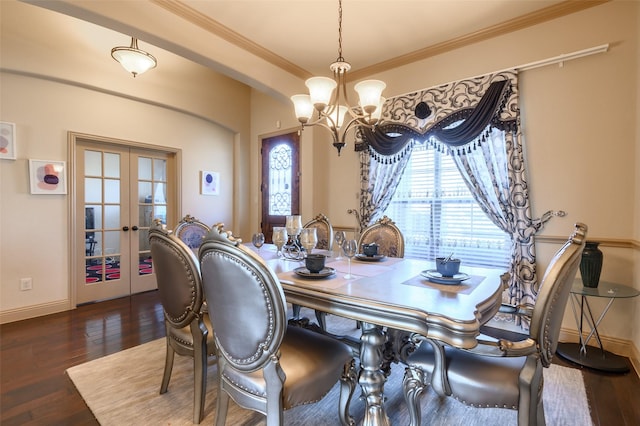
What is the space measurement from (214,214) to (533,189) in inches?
168

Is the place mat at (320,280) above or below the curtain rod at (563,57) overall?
below

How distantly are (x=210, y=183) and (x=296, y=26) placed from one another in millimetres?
2798

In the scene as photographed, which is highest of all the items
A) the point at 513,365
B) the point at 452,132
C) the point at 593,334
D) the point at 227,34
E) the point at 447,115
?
the point at 227,34

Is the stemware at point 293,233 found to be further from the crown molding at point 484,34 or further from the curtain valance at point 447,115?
the crown molding at point 484,34

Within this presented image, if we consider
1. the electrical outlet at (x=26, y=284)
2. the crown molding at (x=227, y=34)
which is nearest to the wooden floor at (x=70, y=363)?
the electrical outlet at (x=26, y=284)

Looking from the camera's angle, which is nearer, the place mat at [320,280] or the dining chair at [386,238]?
the place mat at [320,280]

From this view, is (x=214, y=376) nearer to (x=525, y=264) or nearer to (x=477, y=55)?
(x=525, y=264)

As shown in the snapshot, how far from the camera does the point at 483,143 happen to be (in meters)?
3.03

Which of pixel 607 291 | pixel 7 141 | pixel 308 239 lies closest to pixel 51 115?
pixel 7 141

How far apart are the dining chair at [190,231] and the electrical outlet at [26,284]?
190 centimetres

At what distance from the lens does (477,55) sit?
3.15 metres

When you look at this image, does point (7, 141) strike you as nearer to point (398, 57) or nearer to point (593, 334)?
point (398, 57)

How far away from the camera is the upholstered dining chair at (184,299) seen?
1589 mm

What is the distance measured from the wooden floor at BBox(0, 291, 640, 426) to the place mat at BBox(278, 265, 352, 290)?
1347mm
